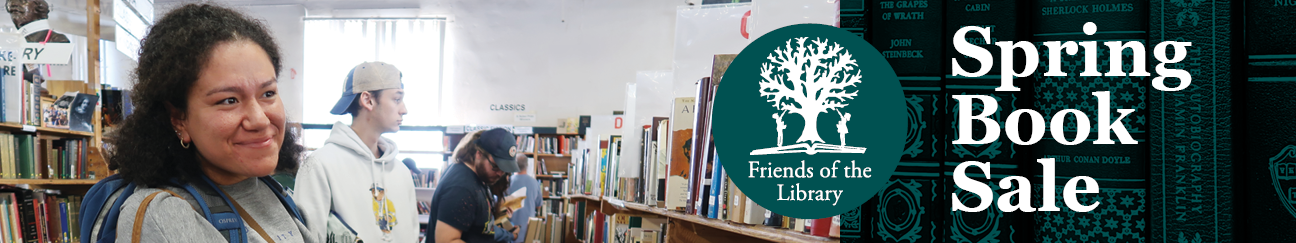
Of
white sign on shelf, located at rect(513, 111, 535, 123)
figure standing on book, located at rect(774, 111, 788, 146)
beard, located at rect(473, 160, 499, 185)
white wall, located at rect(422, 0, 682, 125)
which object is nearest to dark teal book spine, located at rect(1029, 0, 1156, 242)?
figure standing on book, located at rect(774, 111, 788, 146)

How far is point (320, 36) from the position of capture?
8.80 metres

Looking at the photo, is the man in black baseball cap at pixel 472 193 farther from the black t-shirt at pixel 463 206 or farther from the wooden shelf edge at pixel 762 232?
the wooden shelf edge at pixel 762 232

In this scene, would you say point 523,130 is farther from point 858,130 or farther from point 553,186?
point 858,130

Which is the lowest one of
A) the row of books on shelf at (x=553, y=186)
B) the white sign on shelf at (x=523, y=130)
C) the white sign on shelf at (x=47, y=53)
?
the row of books on shelf at (x=553, y=186)

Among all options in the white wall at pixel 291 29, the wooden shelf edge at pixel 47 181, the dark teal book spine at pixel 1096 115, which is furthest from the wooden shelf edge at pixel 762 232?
the white wall at pixel 291 29

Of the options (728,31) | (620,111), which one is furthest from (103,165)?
(620,111)

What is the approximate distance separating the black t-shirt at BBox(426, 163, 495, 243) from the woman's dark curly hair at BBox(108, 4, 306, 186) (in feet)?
5.81

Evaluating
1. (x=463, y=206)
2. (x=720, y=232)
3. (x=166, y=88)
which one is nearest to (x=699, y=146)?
(x=720, y=232)

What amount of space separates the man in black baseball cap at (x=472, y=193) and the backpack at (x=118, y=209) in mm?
1772

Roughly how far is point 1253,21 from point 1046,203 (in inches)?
9.1

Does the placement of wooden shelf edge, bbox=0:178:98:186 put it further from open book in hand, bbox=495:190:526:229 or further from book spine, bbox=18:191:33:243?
open book in hand, bbox=495:190:526:229

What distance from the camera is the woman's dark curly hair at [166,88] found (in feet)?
2.97

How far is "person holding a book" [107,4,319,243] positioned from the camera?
89 centimetres

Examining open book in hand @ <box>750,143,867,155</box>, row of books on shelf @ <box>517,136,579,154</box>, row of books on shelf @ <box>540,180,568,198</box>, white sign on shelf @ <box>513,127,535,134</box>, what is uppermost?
open book in hand @ <box>750,143,867,155</box>
